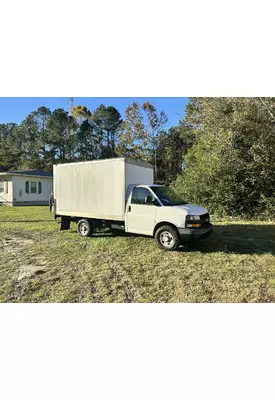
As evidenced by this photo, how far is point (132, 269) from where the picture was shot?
14.1 ft

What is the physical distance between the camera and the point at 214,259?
4.82m

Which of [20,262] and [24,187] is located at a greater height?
[24,187]

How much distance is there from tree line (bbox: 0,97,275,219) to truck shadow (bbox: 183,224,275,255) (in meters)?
2.21

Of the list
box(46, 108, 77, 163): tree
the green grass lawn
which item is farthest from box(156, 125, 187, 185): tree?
the green grass lawn

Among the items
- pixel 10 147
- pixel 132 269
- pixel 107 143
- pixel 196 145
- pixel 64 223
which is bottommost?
pixel 132 269

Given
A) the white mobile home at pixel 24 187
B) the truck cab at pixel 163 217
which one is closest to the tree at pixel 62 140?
the white mobile home at pixel 24 187

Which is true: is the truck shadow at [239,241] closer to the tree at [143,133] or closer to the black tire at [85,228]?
the black tire at [85,228]

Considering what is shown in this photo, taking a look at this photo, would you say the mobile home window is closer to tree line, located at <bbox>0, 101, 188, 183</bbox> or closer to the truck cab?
tree line, located at <bbox>0, 101, 188, 183</bbox>

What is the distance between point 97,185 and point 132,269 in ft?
9.67

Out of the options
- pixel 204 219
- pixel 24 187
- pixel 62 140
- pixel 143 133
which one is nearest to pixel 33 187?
pixel 24 187

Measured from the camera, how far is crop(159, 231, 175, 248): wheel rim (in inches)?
209

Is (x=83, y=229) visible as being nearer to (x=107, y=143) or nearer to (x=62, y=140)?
(x=62, y=140)

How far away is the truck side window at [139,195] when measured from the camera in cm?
576
